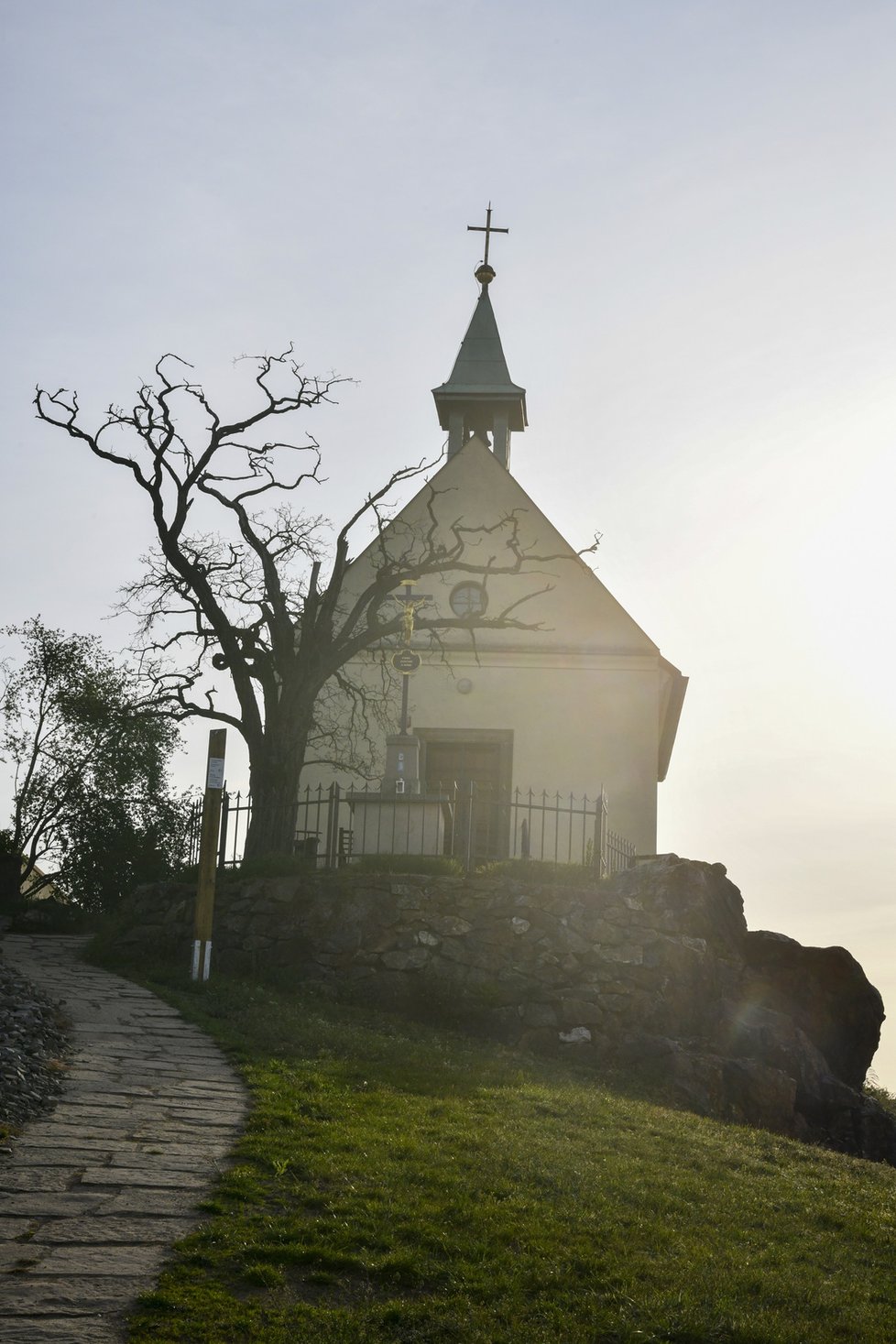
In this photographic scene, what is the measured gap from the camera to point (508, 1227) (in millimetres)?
6348

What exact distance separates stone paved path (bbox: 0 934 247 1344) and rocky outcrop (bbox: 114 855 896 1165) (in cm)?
328

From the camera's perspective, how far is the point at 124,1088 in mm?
8578

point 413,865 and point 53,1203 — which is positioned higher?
point 413,865

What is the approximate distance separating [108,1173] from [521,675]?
15.7 metres

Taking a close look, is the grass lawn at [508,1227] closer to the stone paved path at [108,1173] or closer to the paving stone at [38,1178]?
the stone paved path at [108,1173]

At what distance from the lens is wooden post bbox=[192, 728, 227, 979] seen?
1369 centimetres

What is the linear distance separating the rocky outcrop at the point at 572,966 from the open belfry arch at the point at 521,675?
5.40m

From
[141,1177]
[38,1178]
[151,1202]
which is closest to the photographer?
[151,1202]

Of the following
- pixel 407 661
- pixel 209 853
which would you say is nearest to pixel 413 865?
pixel 209 853

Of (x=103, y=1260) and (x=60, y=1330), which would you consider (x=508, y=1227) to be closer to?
(x=103, y=1260)

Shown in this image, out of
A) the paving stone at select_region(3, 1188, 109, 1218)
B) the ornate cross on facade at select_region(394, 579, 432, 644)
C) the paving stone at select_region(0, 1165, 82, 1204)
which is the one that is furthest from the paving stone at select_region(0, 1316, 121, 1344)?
the ornate cross on facade at select_region(394, 579, 432, 644)

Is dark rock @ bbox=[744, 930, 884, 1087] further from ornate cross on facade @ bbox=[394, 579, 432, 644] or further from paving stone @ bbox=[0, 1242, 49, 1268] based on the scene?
paving stone @ bbox=[0, 1242, 49, 1268]

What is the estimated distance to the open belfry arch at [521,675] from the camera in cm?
2116

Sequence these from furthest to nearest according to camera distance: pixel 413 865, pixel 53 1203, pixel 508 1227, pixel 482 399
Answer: pixel 482 399 < pixel 413 865 < pixel 508 1227 < pixel 53 1203
